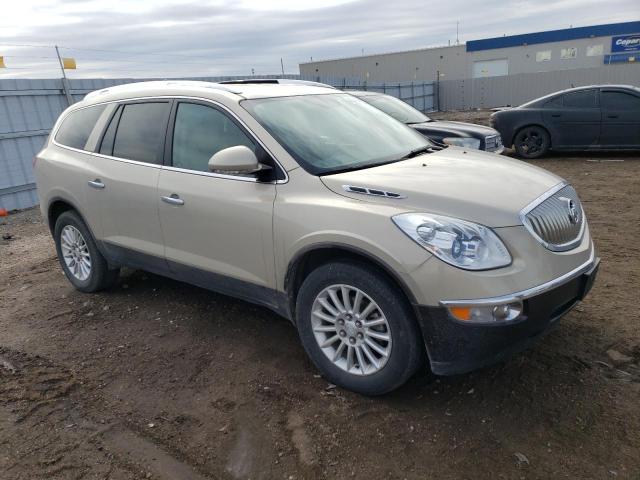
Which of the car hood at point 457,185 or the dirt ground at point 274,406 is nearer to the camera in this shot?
the dirt ground at point 274,406

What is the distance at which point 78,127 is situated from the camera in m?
4.89

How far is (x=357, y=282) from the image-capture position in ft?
9.71

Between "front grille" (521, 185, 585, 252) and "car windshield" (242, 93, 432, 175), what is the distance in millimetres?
1053

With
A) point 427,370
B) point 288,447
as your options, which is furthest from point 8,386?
point 427,370

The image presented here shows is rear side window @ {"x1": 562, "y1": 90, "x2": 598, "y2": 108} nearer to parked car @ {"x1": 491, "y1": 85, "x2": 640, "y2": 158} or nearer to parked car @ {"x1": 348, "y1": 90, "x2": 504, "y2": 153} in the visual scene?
parked car @ {"x1": 491, "y1": 85, "x2": 640, "y2": 158}

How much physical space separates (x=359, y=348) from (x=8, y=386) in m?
2.41

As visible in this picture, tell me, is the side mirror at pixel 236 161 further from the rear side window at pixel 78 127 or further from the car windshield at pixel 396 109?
the car windshield at pixel 396 109

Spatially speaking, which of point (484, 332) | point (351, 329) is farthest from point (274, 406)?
point (484, 332)

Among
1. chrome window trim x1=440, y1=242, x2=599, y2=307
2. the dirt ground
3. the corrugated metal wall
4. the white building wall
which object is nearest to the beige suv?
chrome window trim x1=440, y1=242, x2=599, y2=307

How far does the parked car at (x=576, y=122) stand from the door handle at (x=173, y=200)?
988cm

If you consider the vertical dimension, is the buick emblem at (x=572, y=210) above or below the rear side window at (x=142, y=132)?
below

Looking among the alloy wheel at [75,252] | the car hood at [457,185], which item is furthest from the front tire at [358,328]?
the alloy wheel at [75,252]

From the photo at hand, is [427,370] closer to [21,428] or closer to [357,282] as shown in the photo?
[357,282]

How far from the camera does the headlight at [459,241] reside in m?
2.67
